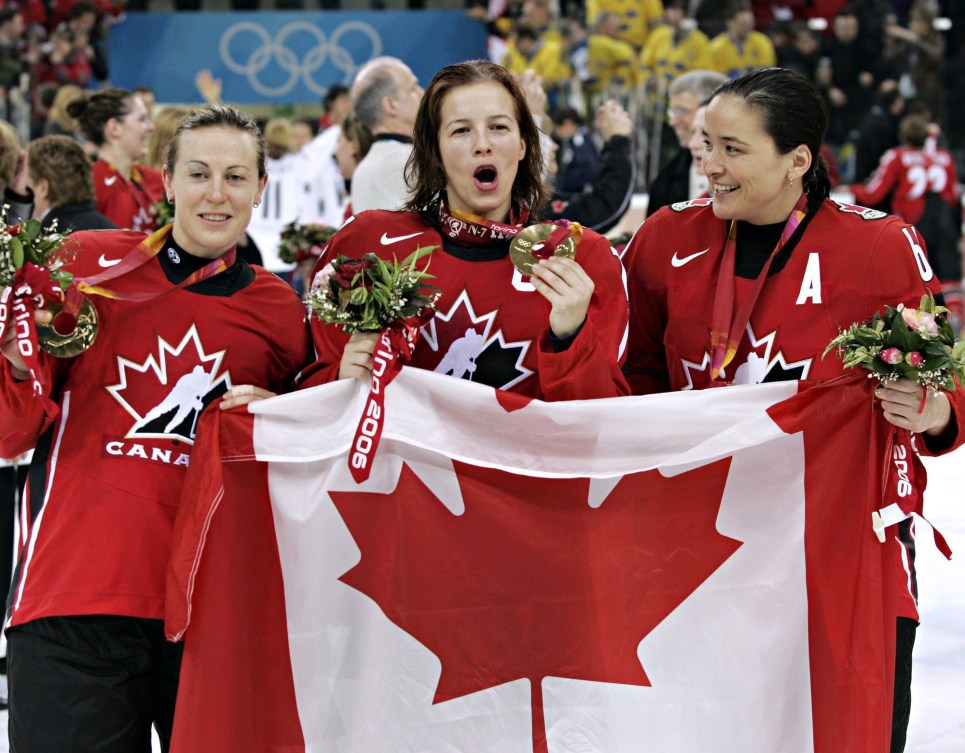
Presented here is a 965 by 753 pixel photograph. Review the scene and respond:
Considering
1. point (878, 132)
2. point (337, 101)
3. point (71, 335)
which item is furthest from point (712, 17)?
Answer: point (71, 335)

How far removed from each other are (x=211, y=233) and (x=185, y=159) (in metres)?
0.17

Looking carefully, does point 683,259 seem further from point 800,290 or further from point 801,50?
point 801,50

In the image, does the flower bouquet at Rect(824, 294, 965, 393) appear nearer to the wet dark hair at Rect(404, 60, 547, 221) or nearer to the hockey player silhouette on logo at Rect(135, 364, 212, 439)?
the wet dark hair at Rect(404, 60, 547, 221)

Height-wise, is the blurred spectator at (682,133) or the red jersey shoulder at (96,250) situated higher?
the blurred spectator at (682,133)

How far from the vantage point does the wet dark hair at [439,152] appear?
2.61 meters

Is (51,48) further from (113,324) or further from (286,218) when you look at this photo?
(113,324)

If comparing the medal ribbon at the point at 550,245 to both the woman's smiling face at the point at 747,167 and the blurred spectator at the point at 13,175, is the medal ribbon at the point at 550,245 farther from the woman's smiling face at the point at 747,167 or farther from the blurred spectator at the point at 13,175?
the blurred spectator at the point at 13,175

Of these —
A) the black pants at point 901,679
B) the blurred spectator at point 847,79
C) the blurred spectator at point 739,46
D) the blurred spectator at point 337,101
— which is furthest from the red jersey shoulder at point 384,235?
the blurred spectator at point 847,79

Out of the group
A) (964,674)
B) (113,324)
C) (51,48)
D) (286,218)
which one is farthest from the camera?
(51,48)

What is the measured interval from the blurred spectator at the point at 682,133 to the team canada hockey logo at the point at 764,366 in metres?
2.56

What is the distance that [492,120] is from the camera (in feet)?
8.43

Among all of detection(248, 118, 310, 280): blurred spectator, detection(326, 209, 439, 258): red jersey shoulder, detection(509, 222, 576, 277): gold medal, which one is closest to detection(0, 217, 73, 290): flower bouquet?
detection(326, 209, 439, 258): red jersey shoulder

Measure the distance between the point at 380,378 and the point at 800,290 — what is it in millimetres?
874

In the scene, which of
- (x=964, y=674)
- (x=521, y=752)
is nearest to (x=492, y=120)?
(x=521, y=752)
